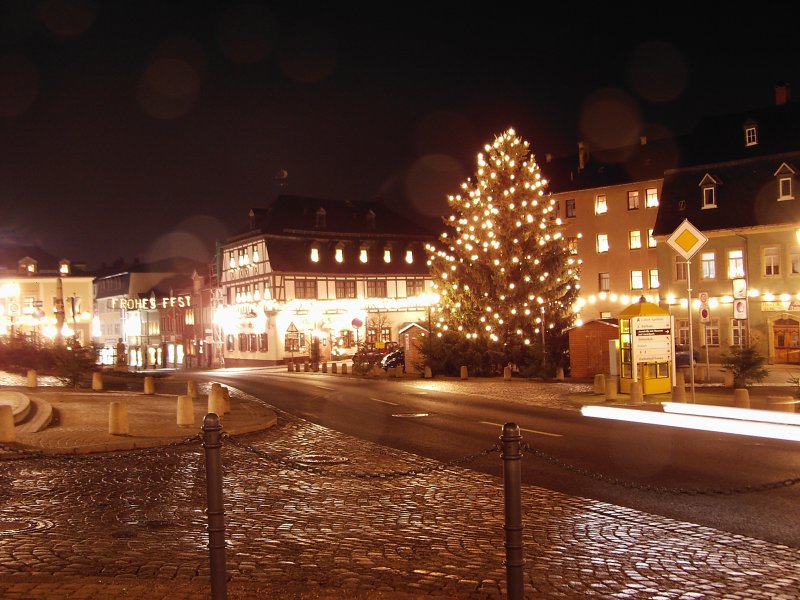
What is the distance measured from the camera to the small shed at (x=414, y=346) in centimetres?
4059

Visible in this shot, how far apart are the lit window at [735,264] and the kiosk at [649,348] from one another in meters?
23.5

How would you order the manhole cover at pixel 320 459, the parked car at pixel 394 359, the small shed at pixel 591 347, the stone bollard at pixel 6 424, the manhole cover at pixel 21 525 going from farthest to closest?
the parked car at pixel 394 359, the small shed at pixel 591 347, the stone bollard at pixel 6 424, the manhole cover at pixel 320 459, the manhole cover at pixel 21 525

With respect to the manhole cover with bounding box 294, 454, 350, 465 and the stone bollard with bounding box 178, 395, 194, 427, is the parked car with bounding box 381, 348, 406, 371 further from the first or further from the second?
the manhole cover with bounding box 294, 454, 350, 465

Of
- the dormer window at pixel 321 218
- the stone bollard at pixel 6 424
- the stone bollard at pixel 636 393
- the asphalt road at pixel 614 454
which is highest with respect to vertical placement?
the dormer window at pixel 321 218

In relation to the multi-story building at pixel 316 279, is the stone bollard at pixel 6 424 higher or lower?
lower

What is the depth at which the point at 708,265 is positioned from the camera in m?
46.8

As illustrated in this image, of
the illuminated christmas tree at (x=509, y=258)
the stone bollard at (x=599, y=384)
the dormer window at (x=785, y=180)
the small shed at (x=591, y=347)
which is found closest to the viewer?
the stone bollard at (x=599, y=384)

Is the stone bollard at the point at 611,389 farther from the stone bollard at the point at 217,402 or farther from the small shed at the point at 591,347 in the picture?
the stone bollard at the point at 217,402

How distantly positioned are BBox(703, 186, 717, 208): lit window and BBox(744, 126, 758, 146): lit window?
3841mm

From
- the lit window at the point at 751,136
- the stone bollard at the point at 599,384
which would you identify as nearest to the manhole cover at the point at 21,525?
the stone bollard at the point at 599,384

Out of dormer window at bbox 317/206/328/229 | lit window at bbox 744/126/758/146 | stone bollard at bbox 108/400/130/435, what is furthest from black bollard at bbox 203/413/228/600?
dormer window at bbox 317/206/328/229

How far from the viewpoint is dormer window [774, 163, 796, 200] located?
41.9 m

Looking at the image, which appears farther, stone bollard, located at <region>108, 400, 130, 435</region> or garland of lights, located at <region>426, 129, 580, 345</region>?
garland of lights, located at <region>426, 129, 580, 345</region>

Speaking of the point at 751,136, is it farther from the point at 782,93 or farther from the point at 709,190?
the point at 782,93
